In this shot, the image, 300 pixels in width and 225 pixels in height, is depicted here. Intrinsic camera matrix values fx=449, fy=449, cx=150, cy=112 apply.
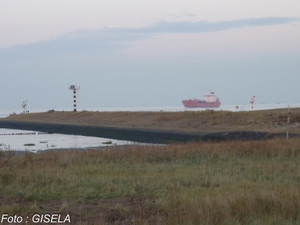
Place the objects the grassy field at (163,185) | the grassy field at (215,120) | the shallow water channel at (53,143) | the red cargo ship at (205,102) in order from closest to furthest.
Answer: the grassy field at (163,185), the shallow water channel at (53,143), the grassy field at (215,120), the red cargo ship at (205,102)

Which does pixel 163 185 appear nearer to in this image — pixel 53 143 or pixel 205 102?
pixel 53 143

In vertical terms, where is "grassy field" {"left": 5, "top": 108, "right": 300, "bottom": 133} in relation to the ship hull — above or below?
below

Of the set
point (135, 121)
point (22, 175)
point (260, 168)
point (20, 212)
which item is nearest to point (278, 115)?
point (135, 121)

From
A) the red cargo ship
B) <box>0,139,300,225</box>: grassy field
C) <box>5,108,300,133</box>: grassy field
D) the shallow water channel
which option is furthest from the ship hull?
<box>0,139,300,225</box>: grassy field

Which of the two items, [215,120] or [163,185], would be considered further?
[215,120]

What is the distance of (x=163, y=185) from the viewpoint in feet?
30.9

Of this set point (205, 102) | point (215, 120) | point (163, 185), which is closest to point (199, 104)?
point (205, 102)

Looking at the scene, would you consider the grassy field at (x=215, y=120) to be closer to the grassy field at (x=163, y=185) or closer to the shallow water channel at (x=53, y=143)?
the shallow water channel at (x=53, y=143)

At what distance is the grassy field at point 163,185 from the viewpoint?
6859 mm

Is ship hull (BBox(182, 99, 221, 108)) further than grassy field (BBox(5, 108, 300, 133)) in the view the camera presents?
Yes

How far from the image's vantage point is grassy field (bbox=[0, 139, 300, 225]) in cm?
686

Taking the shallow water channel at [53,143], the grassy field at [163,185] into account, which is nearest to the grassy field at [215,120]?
the shallow water channel at [53,143]

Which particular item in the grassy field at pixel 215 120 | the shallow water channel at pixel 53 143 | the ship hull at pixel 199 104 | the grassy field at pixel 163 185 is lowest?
the shallow water channel at pixel 53 143

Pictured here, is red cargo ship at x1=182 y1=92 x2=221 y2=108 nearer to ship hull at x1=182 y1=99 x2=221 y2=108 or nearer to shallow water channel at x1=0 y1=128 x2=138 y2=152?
ship hull at x1=182 y1=99 x2=221 y2=108
